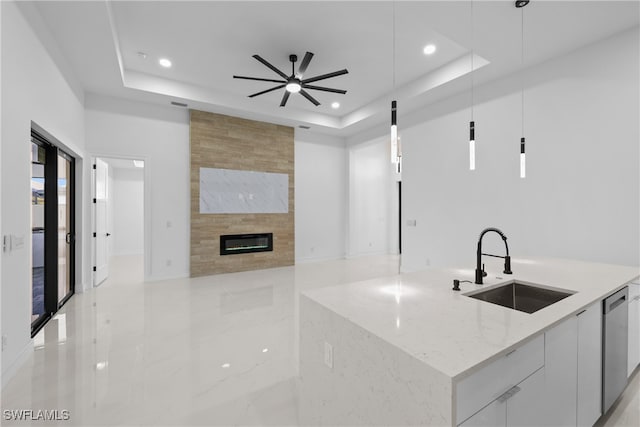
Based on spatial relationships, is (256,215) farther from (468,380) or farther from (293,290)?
(468,380)

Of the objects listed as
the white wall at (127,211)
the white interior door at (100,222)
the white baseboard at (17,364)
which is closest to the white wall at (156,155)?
the white interior door at (100,222)

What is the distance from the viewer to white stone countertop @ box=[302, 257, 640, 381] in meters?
1.02

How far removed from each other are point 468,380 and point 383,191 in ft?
25.8

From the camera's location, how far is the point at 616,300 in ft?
5.98

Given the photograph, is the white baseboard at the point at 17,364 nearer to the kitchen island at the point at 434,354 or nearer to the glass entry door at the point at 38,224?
the glass entry door at the point at 38,224

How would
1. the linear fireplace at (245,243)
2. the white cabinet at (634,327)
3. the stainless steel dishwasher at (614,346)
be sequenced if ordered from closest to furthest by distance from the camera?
the stainless steel dishwasher at (614,346) → the white cabinet at (634,327) → the linear fireplace at (245,243)

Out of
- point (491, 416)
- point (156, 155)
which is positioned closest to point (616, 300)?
point (491, 416)

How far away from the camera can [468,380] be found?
913 millimetres

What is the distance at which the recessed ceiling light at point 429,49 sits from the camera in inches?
152

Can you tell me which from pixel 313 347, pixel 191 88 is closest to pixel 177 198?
pixel 191 88

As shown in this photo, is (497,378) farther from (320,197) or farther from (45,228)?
(320,197)

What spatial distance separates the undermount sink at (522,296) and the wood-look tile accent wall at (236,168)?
4.95 metres

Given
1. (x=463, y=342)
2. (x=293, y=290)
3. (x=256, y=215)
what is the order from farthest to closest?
(x=256, y=215) < (x=293, y=290) < (x=463, y=342)

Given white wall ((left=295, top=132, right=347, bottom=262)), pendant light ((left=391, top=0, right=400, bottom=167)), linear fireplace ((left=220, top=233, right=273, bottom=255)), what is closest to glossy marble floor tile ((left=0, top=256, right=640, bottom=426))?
linear fireplace ((left=220, top=233, right=273, bottom=255))
